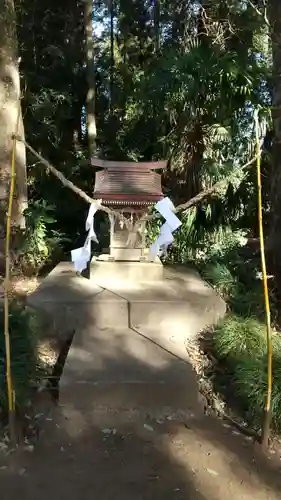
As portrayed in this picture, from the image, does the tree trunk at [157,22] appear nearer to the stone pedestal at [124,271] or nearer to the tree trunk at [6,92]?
the tree trunk at [6,92]

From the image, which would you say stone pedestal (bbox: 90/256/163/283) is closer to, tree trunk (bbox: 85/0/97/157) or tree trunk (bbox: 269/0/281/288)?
tree trunk (bbox: 269/0/281/288)

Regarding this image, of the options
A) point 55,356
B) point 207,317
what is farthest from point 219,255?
point 55,356

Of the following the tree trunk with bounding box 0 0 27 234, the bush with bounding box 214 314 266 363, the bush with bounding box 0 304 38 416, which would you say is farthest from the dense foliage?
the bush with bounding box 0 304 38 416

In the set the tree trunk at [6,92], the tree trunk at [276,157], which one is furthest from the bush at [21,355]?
the tree trunk at [276,157]

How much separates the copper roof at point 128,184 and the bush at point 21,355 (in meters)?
1.78

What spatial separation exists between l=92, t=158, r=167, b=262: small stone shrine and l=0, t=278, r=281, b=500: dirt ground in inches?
96.2

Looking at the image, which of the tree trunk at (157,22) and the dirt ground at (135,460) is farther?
the tree trunk at (157,22)

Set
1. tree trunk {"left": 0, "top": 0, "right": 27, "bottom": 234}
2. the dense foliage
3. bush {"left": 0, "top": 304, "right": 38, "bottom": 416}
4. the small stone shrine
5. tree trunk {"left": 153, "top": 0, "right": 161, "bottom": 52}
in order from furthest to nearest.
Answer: tree trunk {"left": 153, "top": 0, "right": 161, "bottom": 52}
tree trunk {"left": 0, "top": 0, "right": 27, "bottom": 234}
the dense foliage
the small stone shrine
bush {"left": 0, "top": 304, "right": 38, "bottom": 416}

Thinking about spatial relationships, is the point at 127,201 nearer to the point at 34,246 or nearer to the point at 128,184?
the point at 128,184

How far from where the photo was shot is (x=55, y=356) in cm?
441

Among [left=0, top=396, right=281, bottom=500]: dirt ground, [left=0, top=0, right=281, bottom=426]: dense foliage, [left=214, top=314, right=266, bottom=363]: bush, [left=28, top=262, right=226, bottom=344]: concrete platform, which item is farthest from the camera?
[left=0, top=0, right=281, bottom=426]: dense foliage

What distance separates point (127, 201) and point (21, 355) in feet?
7.78

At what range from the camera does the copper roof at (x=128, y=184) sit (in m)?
5.53

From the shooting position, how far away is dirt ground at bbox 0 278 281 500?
2766 mm
